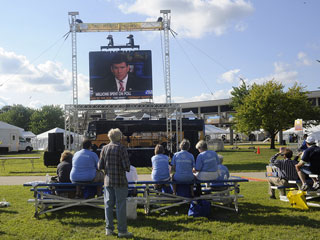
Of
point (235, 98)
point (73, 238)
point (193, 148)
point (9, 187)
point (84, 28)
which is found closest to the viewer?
point (73, 238)

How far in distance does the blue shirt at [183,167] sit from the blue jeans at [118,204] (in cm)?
172

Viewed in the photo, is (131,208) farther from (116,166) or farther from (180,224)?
(116,166)

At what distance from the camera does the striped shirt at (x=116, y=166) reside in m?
5.37

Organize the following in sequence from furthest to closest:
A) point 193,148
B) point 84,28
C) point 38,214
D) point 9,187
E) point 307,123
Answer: point 307,123 → point 84,28 → point 193,148 → point 9,187 → point 38,214

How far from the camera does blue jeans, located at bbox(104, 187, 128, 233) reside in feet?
17.5

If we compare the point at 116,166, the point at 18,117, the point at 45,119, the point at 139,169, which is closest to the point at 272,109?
the point at 139,169

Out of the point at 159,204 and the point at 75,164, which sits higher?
the point at 75,164

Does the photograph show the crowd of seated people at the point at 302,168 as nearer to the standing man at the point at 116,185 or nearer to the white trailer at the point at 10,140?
the standing man at the point at 116,185

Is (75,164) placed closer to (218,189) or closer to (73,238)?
(73,238)

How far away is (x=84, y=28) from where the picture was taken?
21891 mm

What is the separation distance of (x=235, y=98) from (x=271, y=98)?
9.48 m

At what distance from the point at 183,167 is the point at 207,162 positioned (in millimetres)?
496

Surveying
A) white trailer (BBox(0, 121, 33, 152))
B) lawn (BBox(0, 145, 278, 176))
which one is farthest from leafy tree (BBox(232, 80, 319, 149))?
white trailer (BBox(0, 121, 33, 152))

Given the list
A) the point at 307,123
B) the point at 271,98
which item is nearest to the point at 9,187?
the point at 271,98
